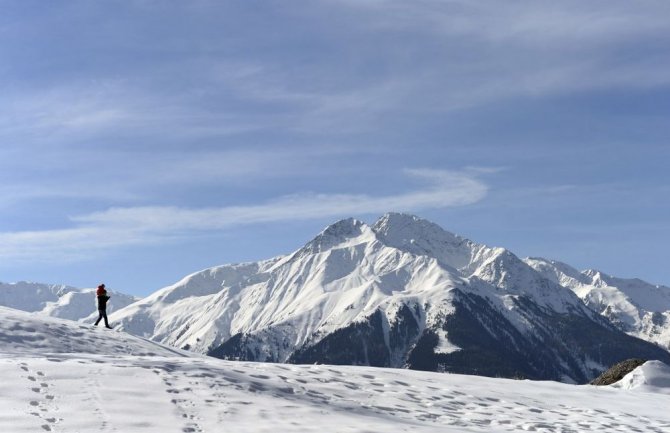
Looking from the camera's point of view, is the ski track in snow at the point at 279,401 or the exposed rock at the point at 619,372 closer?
the ski track in snow at the point at 279,401

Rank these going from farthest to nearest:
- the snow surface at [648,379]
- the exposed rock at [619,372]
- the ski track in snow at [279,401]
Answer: the exposed rock at [619,372] → the snow surface at [648,379] → the ski track in snow at [279,401]

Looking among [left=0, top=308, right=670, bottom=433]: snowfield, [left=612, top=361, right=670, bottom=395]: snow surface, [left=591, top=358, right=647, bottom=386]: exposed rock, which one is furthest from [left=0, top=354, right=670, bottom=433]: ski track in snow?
[left=591, top=358, right=647, bottom=386]: exposed rock

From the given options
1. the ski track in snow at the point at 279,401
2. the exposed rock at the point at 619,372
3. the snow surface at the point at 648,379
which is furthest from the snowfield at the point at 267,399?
the exposed rock at the point at 619,372

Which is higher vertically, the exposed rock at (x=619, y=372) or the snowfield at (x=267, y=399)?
the exposed rock at (x=619, y=372)

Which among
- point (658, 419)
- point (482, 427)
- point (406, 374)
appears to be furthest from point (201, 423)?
point (658, 419)

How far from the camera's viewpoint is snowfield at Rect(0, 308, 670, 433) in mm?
22750

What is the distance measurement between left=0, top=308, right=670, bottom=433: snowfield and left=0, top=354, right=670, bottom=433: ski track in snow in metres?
0.04

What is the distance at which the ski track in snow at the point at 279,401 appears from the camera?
22688mm

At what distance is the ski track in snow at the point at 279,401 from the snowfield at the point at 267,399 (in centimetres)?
4

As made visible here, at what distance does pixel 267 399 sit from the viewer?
26.7 metres

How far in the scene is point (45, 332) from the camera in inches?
1550

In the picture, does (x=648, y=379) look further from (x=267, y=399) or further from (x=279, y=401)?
(x=267, y=399)

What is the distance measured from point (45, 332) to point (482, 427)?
864 inches

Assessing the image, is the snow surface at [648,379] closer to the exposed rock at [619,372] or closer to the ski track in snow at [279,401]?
the exposed rock at [619,372]
